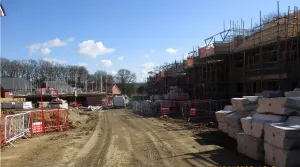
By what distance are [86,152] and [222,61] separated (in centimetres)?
1827

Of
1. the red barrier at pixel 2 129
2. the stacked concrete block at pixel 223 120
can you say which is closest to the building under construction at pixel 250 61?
the stacked concrete block at pixel 223 120

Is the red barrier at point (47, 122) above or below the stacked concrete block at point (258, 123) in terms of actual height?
below

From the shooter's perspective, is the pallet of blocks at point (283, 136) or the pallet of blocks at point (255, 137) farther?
the pallet of blocks at point (255, 137)

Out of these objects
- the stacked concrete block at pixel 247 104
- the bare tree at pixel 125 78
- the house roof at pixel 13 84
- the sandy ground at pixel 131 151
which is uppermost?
the bare tree at pixel 125 78

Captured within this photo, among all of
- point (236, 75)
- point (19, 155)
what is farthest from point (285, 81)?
point (19, 155)

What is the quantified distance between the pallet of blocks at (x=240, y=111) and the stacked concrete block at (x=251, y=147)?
8.19 feet

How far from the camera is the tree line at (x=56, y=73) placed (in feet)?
339

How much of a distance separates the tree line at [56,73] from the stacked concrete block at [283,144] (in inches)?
3698

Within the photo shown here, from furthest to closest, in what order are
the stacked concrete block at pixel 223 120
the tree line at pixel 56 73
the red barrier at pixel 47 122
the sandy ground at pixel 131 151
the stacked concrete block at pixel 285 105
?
the tree line at pixel 56 73
the red barrier at pixel 47 122
the stacked concrete block at pixel 223 120
the sandy ground at pixel 131 151
the stacked concrete block at pixel 285 105

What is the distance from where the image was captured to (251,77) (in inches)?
785

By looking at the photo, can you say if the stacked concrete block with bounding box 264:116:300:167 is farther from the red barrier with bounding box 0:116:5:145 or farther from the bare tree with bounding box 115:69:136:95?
the bare tree with bounding box 115:69:136:95

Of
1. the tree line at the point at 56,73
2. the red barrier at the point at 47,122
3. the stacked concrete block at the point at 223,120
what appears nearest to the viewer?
the stacked concrete block at the point at 223,120

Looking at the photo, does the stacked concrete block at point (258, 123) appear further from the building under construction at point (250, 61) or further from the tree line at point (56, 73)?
the tree line at point (56, 73)

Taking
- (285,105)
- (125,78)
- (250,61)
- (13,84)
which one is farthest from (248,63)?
(125,78)
